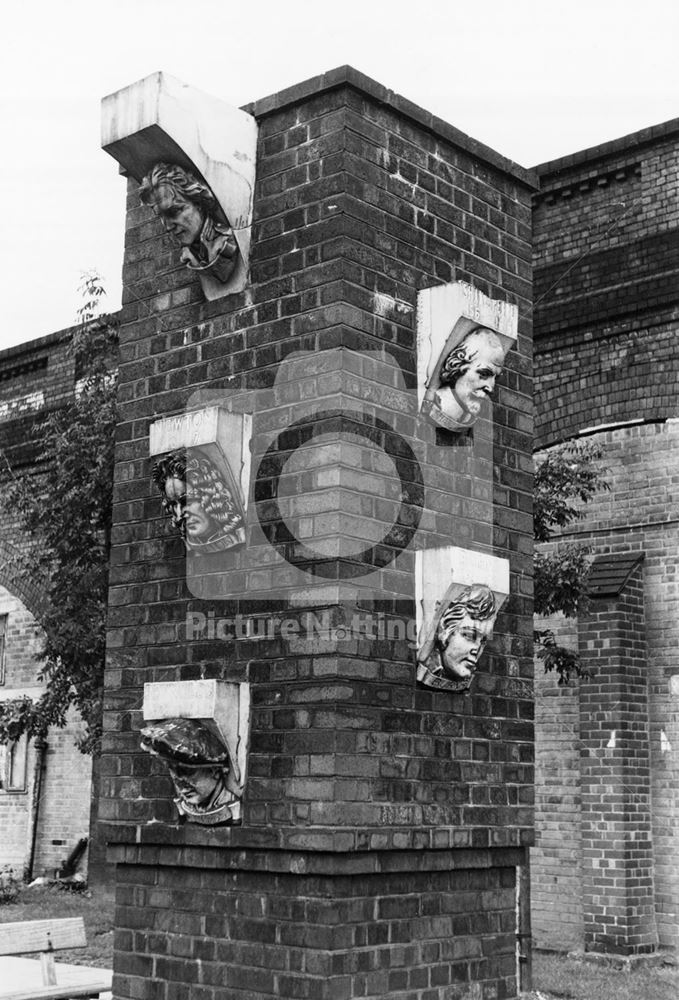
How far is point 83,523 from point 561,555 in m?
3.99

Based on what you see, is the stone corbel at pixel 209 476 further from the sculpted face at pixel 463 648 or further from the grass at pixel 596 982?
the grass at pixel 596 982

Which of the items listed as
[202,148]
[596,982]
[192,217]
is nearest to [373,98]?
[202,148]

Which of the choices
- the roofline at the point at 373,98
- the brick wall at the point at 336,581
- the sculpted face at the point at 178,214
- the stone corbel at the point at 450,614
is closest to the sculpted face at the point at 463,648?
the stone corbel at the point at 450,614

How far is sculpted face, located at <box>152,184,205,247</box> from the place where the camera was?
15.2 feet

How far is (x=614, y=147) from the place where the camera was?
36.4ft

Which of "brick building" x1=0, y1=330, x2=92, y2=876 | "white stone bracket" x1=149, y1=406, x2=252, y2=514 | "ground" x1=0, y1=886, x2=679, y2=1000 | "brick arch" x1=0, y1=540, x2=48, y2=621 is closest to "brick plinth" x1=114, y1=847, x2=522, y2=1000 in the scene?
"white stone bracket" x1=149, y1=406, x2=252, y2=514

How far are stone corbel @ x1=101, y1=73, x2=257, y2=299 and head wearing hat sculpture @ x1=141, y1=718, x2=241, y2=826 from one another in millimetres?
1640

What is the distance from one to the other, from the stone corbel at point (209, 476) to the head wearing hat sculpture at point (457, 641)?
77 centimetres

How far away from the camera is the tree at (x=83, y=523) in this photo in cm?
1068

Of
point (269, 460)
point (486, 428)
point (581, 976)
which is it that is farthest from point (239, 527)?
point (581, 976)

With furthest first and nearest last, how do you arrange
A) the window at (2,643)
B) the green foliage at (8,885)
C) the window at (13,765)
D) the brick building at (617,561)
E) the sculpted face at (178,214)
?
the window at (2,643) < the window at (13,765) < the green foliage at (8,885) < the brick building at (617,561) < the sculpted face at (178,214)

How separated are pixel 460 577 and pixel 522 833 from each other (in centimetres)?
106

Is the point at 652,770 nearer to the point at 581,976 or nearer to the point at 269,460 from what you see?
the point at 581,976

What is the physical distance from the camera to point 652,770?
10594 mm
